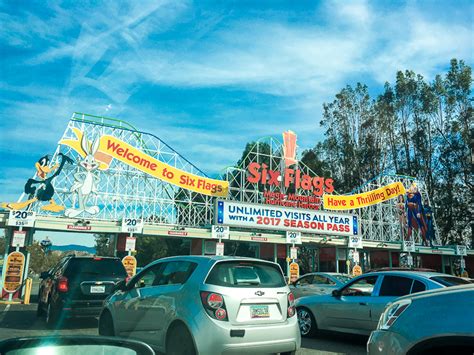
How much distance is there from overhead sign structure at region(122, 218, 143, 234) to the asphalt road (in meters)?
8.70

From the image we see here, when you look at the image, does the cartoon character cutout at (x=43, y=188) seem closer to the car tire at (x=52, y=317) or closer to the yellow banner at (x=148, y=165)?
the yellow banner at (x=148, y=165)

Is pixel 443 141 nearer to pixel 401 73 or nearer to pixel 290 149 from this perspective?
pixel 401 73

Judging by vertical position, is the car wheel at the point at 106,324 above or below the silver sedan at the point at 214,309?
below

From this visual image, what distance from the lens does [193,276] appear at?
607cm

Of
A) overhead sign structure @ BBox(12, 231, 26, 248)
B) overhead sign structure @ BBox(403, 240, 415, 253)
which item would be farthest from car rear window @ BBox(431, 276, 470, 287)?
overhead sign structure @ BBox(403, 240, 415, 253)

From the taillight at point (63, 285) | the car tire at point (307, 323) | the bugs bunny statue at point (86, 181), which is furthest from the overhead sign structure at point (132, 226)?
the car tire at point (307, 323)

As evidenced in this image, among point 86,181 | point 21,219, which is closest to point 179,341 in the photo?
point 21,219

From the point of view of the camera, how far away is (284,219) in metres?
27.3

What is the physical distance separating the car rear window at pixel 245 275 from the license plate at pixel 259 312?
0.33m

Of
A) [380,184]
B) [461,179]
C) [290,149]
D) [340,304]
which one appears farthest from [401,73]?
[340,304]

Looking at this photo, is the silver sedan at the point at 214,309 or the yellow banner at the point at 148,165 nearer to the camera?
the silver sedan at the point at 214,309

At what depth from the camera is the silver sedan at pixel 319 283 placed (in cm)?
1361

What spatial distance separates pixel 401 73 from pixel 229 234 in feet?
120

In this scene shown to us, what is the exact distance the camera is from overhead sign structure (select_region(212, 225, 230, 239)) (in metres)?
A: 23.1
